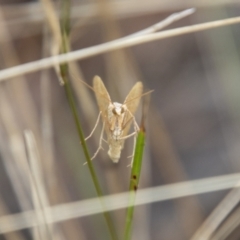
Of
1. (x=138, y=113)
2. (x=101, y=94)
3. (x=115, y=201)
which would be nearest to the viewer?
(x=101, y=94)

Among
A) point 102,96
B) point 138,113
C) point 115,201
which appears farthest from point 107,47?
point 138,113

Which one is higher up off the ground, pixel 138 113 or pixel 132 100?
pixel 132 100

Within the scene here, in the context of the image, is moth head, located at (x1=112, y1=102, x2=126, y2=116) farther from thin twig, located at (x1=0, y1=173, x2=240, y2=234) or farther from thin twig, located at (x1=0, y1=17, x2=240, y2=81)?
thin twig, located at (x1=0, y1=173, x2=240, y2=234)

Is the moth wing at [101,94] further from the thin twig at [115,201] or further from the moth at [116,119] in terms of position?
the thin twig at [115,201]

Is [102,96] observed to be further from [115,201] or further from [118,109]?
[115,201]

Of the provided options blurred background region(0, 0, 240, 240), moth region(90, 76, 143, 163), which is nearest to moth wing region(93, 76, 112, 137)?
moth region(90, 76, 143, 163)

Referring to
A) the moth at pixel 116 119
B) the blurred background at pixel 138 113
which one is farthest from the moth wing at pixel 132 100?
the blurred background at pixel 138 113

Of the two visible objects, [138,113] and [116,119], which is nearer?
[116,119]

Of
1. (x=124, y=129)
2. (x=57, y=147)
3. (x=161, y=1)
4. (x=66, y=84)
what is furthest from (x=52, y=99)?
(x=66, y=84)

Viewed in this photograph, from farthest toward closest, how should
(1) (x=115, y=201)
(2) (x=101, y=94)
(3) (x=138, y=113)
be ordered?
1. (3) (x=138, y=113)
2. (1) (x=115, y=201)
3. (2) (x=101, y=94)
